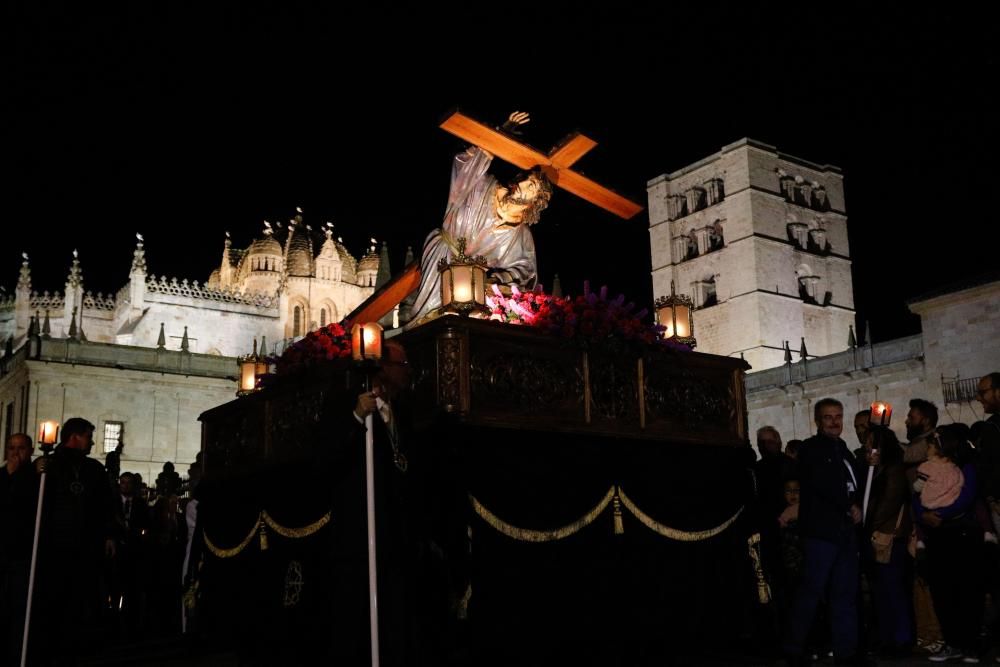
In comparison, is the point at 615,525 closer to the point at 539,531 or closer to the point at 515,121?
the point at 539,531

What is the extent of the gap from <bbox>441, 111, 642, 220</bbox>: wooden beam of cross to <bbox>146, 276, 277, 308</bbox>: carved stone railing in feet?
160

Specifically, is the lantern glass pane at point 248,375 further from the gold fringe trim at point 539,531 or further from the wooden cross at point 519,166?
the gold fringe trim at point 539,531

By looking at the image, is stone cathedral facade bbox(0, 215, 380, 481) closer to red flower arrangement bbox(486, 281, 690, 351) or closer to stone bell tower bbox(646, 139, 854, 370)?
stone bell tower bbox(646, 139, 854, 370)

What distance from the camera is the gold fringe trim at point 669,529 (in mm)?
8352

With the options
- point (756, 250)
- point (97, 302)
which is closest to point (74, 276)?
point (97, 302)

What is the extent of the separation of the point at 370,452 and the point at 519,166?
463 centimetres

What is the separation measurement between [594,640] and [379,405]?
3038mm

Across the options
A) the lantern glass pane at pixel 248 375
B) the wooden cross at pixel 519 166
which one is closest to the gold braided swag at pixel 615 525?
the wooden cross at pixel 519 166

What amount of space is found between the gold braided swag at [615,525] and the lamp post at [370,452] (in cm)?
160

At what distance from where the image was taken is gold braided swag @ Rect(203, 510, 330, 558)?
8.16 m

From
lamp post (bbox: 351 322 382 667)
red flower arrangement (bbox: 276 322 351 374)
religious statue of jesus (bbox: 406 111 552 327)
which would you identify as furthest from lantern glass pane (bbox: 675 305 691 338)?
lamp post (bbox: 351 322 382 667)

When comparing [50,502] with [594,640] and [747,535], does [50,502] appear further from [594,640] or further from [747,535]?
[747,535]

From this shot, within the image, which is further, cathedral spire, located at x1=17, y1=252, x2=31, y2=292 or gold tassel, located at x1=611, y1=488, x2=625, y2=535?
cathedral spire, located at x1=17, y1=252, x2=31, y2=292

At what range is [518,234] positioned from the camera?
9.67m
